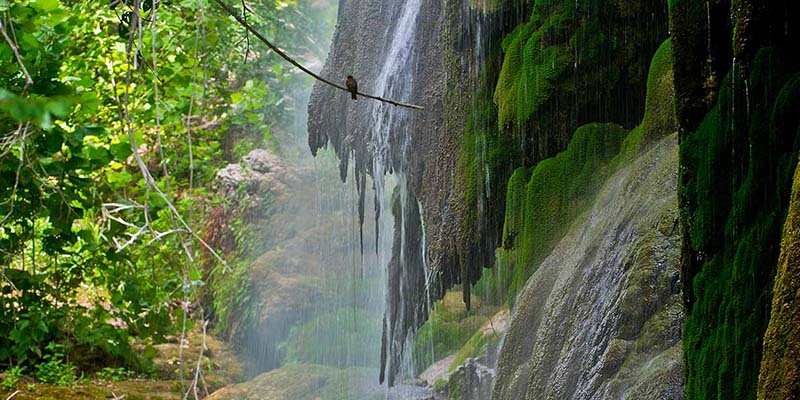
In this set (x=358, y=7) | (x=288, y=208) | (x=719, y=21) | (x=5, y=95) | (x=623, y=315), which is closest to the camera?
(x=5, y=95)

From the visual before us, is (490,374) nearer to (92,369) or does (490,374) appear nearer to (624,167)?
(624,167)

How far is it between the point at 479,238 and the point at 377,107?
2457 millimetres

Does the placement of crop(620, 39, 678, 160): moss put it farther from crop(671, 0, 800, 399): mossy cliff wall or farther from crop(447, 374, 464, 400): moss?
crop(447, 374, 464, 400): moss

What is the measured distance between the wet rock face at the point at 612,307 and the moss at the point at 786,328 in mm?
1626

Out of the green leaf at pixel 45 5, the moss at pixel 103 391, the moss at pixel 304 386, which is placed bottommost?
the moss at pixel 304 386

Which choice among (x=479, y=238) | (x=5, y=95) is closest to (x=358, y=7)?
(x=479, y=238)

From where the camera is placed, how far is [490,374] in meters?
8.34

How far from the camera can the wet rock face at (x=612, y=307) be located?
412cm

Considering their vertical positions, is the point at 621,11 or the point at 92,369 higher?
the point at 621,11

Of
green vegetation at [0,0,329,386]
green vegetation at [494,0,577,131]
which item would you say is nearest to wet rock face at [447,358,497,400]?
green vegetation at [0,0,329,386]

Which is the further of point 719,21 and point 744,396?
point 719,21

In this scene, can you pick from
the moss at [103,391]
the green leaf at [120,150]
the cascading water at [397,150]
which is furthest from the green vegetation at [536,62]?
the moss at [103,391]

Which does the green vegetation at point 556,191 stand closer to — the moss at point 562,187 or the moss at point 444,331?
the moss at point 562,187

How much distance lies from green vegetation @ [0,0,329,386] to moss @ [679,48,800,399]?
5.62ft
